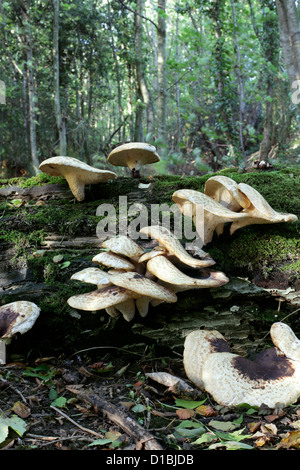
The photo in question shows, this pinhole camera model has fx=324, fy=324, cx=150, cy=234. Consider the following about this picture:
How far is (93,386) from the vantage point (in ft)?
8.66

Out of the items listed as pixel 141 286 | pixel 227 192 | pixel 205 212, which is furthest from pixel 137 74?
pixel 141 286

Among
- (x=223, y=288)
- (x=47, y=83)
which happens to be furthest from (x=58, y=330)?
(x=47, y=83)

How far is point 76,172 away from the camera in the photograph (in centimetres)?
369

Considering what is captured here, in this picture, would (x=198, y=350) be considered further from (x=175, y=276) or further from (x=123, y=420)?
(x=123, y=420)

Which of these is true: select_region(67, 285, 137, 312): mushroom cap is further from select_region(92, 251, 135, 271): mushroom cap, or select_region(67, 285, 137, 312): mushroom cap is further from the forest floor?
the forest floor

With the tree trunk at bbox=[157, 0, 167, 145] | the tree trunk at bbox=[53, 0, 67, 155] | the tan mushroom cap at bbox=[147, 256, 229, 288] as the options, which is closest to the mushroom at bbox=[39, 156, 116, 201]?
the tan mushroom cap at bbox=[147, 256, 229, 288]

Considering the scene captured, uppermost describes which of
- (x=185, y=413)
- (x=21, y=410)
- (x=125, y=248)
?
(x=125, y=248)

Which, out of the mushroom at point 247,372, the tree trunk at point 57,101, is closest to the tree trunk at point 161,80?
the tree trunk at point 57,101

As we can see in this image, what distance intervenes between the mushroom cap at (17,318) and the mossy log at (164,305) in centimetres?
33

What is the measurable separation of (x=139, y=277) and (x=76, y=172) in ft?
5.51

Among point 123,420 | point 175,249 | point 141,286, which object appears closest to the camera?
point 123,420

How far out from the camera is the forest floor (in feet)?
6.24

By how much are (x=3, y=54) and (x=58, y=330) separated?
1623cm

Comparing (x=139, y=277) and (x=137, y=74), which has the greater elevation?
(x=137, y=74)
